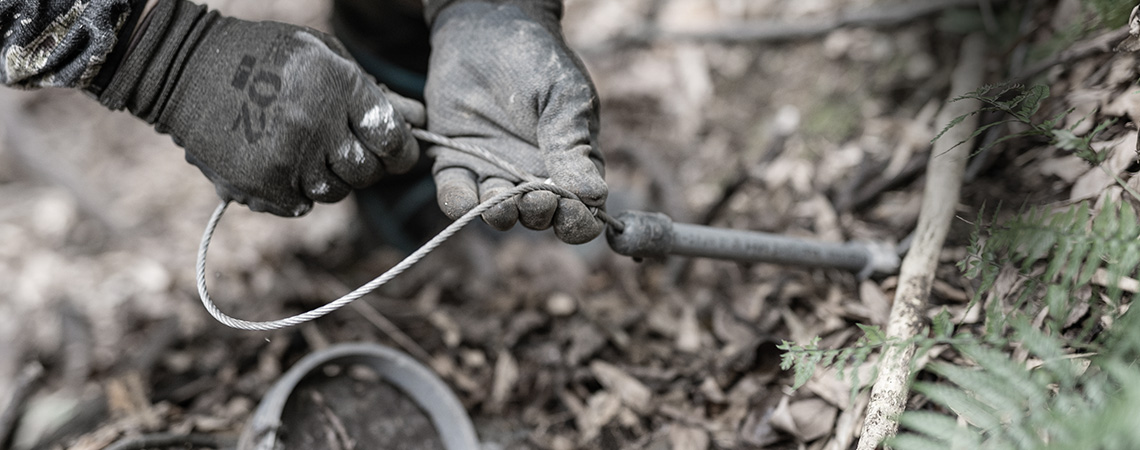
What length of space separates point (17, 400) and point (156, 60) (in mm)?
1363

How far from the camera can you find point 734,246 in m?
1.74

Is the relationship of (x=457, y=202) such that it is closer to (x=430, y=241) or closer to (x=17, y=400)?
(x=430, y=241)

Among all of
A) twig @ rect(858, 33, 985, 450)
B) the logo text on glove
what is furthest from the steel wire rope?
twig @ rect(858, 33, 985, 450)

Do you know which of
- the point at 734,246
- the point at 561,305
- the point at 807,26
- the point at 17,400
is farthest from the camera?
the point at 807,26

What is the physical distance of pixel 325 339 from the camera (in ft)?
8.10

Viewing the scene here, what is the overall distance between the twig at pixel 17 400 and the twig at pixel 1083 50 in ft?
10.4

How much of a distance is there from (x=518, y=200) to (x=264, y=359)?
59.7 inches

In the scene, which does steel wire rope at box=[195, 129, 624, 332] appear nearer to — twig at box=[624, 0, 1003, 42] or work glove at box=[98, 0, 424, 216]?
work glove at box=[98, 0, 424, 216]

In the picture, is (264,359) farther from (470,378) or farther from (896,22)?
Result: (896,22)

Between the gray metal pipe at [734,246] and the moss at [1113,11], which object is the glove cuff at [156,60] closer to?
the gray metal pipe at [734,246]

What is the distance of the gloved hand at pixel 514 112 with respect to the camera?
4.82 ft

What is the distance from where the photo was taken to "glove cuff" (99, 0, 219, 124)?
1641mm

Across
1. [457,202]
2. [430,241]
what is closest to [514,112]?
[457,202]

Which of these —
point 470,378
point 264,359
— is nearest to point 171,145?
point 264,359
